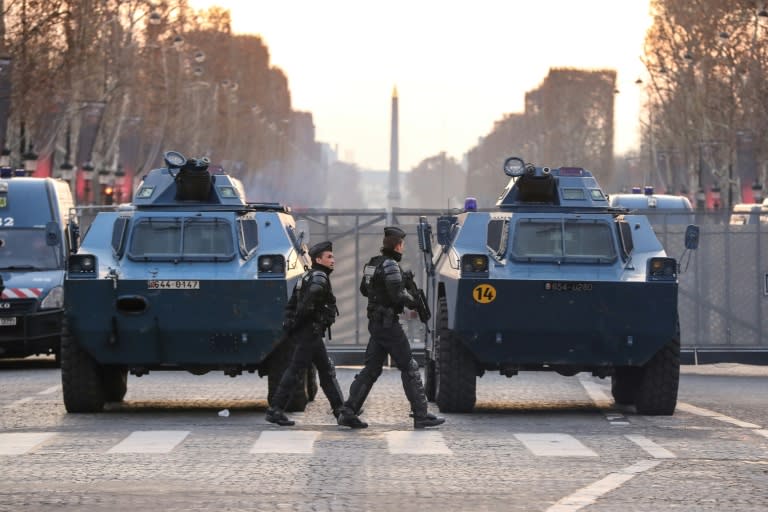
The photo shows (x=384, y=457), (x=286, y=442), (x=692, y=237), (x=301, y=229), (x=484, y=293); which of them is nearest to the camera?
(x=384, y=457)

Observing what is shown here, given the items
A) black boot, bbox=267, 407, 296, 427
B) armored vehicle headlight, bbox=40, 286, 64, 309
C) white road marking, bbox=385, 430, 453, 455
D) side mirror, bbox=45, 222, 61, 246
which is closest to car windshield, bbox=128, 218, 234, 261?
black boot, bbox=267, 407, 296, 427

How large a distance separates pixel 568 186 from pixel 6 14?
35.2 metres

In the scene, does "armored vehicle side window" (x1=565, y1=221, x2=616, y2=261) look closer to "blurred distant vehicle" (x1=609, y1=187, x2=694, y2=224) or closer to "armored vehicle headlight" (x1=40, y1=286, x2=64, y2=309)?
"armored vehicle headlight" (x1=40, y1=286, x2=64, y2=309)

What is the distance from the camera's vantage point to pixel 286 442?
1675 cm

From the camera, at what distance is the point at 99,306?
797 inches

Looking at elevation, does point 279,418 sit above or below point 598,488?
below

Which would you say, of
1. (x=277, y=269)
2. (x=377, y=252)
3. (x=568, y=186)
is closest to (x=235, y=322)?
(x=277, y=269)

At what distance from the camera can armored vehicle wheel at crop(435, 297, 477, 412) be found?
20234mm

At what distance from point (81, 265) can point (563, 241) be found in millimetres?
4640

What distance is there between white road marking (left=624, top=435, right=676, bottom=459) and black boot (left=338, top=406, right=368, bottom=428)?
233 cm

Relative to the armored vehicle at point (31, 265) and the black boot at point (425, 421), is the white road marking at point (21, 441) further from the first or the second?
the armored vehicle at point (31, 265)

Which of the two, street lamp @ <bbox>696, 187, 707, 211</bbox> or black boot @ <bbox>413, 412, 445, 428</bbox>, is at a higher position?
street lamp @ <bbox>696, 187, 707, 211</bbox>

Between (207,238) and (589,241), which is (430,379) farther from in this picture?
(207,238)

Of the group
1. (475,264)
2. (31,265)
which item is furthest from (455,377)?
(31,265)
